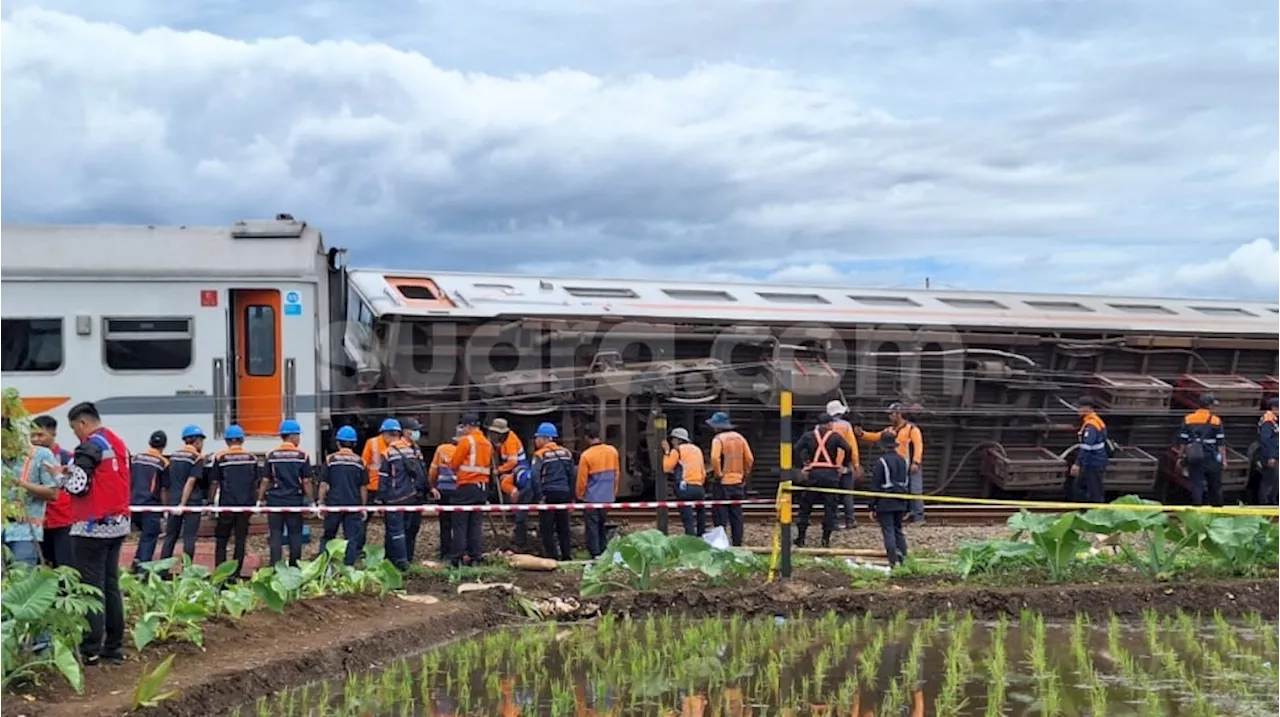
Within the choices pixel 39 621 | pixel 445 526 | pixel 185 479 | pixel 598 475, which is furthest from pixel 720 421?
pixel 39 621

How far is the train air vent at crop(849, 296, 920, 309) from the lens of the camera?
16.9 m

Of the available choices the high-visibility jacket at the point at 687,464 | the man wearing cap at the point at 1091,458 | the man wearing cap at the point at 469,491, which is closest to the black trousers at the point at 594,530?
the high-visibility jacket at the point at 687,464

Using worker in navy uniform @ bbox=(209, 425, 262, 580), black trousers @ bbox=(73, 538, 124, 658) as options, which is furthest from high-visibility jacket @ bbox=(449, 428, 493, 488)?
black trousers @ bbox=(73, 538, 124, 658)

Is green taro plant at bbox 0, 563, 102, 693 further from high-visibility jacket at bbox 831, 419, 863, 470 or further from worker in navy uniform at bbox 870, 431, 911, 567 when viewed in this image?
high-visibility jacket at bbox 831, 419, 863, 470

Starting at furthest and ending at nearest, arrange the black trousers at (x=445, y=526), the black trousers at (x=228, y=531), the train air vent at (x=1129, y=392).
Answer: the train air vent at (x=1129, y=392) → the black trousers at (x=445, y=526) → the black trousers at (x=228, y=531)

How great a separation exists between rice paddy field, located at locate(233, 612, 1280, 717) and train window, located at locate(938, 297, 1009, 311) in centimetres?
861

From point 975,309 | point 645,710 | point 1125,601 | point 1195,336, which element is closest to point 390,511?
point 645,710

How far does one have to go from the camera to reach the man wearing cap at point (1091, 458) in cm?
1521

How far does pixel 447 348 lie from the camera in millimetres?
14492

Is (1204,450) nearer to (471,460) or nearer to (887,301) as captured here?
(887,301)

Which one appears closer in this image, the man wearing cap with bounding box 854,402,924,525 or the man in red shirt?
the man in red shirt

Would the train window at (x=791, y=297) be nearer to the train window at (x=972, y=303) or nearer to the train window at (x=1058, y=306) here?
the train window at (x=972, y=303)

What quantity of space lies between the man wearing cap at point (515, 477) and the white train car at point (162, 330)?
6.88 ft

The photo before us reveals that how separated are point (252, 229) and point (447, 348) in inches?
101
